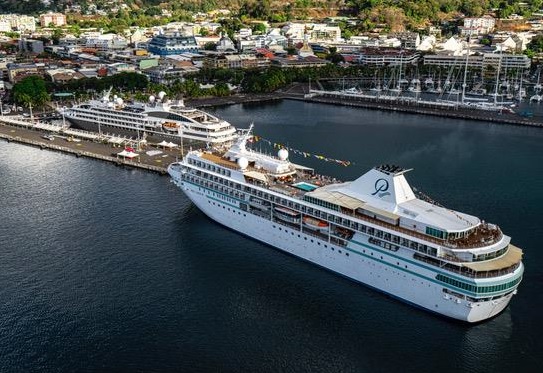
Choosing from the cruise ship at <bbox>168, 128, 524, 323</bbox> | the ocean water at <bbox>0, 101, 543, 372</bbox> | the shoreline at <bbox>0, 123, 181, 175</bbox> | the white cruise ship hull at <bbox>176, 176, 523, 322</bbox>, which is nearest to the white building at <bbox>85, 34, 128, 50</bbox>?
the shoreline at <bbox>0, 123, 181, 175</bbox>

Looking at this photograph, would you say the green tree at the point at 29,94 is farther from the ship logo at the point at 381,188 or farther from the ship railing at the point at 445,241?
the ship railing at the point at 445,241

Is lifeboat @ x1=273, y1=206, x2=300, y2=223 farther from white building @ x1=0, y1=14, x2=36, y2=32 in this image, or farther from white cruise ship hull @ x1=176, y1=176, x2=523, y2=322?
white building @ x1=0, y1=14, x2=36, y2=32

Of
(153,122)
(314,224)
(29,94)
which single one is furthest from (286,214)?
(29,94)

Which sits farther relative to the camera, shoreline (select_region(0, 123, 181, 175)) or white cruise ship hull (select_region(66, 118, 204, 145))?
white cruise ship hull (select_region(66, 118, 204, 145))

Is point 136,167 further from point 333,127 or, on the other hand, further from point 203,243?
point 333,127

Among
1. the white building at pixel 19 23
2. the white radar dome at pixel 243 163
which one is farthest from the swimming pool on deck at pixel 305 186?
the white building at pixel 19 23

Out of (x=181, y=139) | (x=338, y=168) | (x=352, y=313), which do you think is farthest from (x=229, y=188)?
(x=181, y=139)
